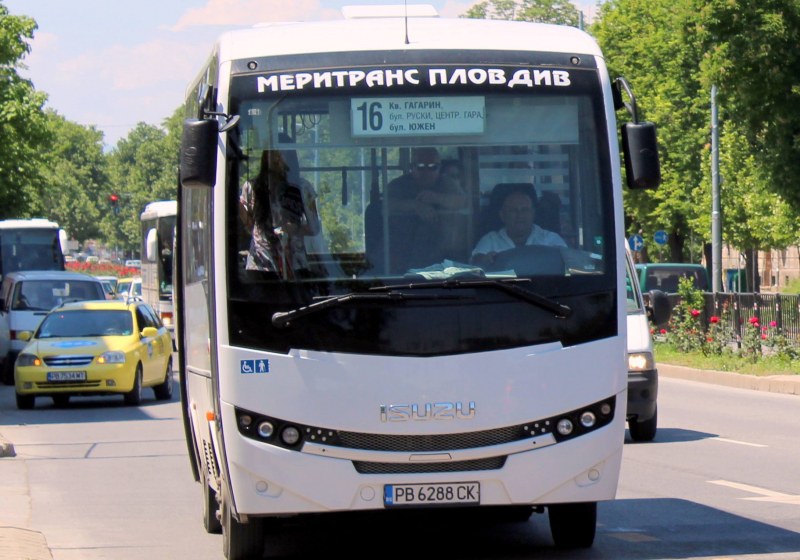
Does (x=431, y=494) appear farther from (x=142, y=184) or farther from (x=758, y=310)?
(x=142, y=184)

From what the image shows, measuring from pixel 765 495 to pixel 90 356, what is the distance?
45.5ft

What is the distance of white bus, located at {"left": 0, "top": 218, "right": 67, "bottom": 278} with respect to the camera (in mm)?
44688

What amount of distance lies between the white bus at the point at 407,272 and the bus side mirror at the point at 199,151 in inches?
0.4

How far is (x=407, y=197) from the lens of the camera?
8.34 meters

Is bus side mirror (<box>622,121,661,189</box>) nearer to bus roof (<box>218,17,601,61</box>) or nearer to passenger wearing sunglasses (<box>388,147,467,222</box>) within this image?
bus roof (<box>218,17,601,61</box>)

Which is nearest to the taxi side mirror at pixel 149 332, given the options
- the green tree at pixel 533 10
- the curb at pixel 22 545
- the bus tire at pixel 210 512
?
the bus tire at pixel 210 512

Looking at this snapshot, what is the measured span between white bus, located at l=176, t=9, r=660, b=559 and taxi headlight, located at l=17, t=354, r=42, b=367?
1535 centimetres

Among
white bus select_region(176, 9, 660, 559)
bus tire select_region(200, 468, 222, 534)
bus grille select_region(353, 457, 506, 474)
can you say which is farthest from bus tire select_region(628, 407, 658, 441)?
bus grille select_region(353, 457, 506, 474)

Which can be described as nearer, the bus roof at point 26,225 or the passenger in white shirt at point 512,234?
the passenger in white shirt at point 512,234

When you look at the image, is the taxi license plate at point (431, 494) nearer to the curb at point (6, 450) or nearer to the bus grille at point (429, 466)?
the bus grille at point (429, 466)

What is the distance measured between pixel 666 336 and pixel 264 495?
24861 millimetres

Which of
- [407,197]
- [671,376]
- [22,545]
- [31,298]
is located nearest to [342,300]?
[407,197]

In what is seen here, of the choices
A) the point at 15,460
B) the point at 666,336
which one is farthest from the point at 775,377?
the point at 15,460

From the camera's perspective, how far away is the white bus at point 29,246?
4469cm
